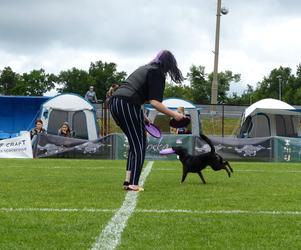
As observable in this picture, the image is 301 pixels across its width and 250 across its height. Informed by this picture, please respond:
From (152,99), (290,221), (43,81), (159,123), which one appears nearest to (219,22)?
(159,123)

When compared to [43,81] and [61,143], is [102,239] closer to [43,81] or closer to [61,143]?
[61,143]

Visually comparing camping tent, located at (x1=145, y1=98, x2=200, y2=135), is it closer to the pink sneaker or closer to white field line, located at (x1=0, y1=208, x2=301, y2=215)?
the pink sneaker

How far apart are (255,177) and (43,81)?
261 feet

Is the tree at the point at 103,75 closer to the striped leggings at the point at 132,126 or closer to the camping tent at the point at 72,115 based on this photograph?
the camping tent at the point at 72,115

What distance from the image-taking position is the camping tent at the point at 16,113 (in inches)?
977

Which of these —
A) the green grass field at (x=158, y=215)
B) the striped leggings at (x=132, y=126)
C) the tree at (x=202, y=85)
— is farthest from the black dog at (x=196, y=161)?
the tree at (x=202, y=85)

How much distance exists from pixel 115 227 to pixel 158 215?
2.06 feet

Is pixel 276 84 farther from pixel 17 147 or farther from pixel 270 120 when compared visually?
pixel 17 147

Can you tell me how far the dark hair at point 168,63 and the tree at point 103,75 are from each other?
76.5m

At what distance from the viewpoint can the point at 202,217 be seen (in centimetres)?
463

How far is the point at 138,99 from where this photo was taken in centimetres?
660

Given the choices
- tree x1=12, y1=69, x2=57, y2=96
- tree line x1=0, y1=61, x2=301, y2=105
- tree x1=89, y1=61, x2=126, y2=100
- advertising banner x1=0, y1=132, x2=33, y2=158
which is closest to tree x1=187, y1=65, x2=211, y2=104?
tree line x1=0, y1=61, x2=301, y2=105

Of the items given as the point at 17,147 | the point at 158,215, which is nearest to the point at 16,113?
the point at 17,147

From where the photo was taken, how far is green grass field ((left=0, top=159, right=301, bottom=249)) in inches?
146
